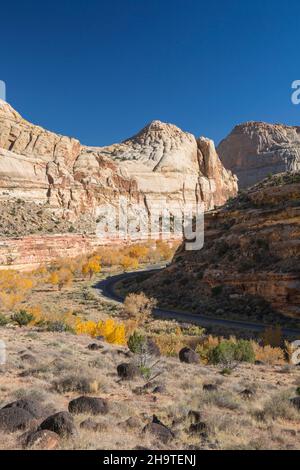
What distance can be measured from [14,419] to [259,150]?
16372cm

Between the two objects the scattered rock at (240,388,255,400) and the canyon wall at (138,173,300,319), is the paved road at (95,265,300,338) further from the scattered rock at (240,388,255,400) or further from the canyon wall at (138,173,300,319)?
the scattered rock at (240,388,255,400)

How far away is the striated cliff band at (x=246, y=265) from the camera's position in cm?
2877

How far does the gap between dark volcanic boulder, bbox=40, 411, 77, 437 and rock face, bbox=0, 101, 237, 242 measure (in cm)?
6541

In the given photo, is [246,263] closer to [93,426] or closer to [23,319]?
[23,319]

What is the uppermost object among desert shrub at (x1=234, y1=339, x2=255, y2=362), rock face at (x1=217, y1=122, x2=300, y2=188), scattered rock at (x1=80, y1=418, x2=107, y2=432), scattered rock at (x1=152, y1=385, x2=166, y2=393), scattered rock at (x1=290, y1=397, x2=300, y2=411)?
rock face at (x1=217, y1=122, x2=300, y2=188)

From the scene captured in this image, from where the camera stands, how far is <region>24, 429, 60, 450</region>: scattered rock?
6.09 metres

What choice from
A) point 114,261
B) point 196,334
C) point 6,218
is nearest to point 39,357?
point 196,334

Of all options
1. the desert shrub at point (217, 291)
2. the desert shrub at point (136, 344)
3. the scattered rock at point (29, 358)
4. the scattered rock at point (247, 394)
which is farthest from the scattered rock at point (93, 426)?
the desert shrub at point (217, 291)

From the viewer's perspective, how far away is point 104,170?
301ft

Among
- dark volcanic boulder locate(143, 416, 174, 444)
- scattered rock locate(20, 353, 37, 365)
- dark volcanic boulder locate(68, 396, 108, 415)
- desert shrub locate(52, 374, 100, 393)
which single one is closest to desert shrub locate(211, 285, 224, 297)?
scattered rock locate(20, 353, 37, 365)
